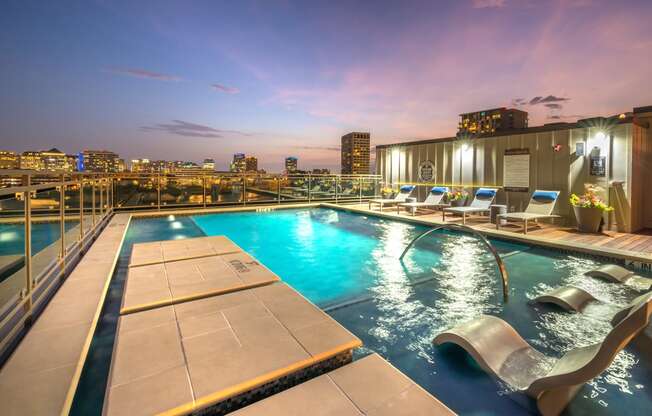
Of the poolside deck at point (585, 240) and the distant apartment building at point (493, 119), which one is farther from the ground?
the distant apartment building at point (493, 119)

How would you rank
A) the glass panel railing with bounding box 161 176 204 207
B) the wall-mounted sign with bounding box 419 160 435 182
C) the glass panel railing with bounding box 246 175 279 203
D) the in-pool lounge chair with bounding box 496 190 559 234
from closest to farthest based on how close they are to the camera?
the in-pool lounge chair with bounding box 496 190 559 234 → the glass panel railing with bounding box 161 176 204 207 → the wall-mounted sign with bounding box 419 160 435 182 → the glass panel railing with bounding box 246 175 279 203

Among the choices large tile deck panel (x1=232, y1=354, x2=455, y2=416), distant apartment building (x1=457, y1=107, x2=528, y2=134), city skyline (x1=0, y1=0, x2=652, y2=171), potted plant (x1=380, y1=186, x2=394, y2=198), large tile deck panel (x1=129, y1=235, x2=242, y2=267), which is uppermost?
distant apartment building (x1=457, y1=107, x2=528, y2=134)

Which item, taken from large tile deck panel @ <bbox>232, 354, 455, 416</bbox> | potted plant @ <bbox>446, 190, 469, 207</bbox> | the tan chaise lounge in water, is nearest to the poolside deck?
the tan chaise lounge in water

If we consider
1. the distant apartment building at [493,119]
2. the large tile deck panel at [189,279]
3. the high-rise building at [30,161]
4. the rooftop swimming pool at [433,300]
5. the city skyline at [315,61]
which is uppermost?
the distant apartment building at [493,119]

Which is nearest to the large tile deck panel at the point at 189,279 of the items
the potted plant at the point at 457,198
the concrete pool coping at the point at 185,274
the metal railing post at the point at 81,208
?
the concrete pool coping at the point at 185,274

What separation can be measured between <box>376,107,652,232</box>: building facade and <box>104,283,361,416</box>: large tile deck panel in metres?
7.34

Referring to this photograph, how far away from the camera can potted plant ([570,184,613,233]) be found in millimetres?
5914

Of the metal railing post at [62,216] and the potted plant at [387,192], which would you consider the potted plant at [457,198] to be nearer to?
the potted plant at [387,192]

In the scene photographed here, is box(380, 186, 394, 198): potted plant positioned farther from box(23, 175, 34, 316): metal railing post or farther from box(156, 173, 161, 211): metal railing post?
box(23, 175, 34, 316): metal railing post

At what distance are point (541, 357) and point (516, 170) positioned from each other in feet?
23.8

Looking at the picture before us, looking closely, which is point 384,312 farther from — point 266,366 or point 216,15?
point 216,15

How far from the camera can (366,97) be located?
17.3m

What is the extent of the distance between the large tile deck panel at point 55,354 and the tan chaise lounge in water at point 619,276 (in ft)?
17.2

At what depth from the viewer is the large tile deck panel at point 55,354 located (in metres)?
1.38
